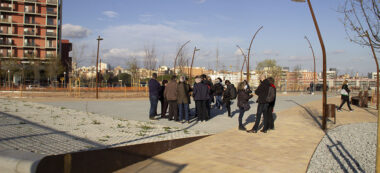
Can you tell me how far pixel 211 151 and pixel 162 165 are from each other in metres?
1.26

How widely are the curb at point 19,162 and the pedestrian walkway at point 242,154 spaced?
5.23ft

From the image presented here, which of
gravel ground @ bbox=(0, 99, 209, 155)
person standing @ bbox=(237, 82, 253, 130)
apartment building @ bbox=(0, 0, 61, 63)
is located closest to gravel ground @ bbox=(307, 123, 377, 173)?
person standing @ bbox=(237, 82, 253, 130)

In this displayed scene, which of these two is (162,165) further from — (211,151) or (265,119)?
(265,119)

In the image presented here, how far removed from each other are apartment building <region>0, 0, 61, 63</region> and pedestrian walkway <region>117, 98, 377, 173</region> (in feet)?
187

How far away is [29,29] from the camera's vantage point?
199ft

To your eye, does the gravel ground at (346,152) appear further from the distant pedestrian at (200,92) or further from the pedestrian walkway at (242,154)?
the distant pedestrian at (200,92)

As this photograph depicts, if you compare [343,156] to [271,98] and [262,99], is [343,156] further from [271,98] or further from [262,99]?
[262,99]

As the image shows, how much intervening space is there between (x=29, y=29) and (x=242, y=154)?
64696 millimetres

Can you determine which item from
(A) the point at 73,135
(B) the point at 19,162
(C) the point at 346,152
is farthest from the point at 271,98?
(B) the point at 19,162

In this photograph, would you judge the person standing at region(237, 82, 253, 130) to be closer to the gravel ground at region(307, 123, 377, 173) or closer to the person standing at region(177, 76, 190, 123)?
the person standing at region(177, 76, 190, 123)

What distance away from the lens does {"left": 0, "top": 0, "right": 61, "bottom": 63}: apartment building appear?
58938 mm

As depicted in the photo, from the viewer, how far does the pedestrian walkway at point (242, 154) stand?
5379 mm

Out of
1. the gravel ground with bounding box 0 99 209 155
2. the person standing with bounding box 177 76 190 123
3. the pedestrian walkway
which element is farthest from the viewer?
the person standing with bounding box 177 76 190 123

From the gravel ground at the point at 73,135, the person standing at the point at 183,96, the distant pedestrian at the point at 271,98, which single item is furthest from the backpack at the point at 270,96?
the person standing at the point at 183,96
